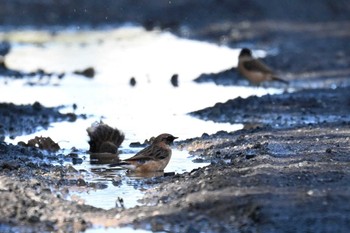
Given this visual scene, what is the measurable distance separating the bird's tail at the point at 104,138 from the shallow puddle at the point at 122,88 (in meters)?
0.17

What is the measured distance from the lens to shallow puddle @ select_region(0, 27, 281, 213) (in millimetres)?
13977

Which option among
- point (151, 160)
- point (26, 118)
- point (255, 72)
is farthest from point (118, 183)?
point (255, 72)

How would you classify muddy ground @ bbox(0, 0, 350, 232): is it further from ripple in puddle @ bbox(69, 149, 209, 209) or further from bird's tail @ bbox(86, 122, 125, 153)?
bird's tail @ bbox(86, 122, 125, 153)

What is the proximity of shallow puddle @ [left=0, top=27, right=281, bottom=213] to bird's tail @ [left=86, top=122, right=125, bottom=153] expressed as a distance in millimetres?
174

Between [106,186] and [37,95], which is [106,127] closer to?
[106,186]

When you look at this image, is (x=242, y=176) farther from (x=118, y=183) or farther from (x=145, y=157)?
(x=145, y=157)

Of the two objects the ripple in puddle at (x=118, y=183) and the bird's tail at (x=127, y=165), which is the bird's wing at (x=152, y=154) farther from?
the ripple in puddle at (x=118, y=183)

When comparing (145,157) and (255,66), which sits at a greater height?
(255,66)

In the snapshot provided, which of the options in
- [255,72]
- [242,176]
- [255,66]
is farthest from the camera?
[255,66]

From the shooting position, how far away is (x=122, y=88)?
860 inches

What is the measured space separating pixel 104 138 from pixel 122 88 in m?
7.50

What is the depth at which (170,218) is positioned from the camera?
9.48 metres

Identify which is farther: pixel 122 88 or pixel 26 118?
pixel 122 88

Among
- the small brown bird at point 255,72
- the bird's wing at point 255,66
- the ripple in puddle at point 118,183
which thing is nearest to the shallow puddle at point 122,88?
the ripple in puddle at point 118,183
